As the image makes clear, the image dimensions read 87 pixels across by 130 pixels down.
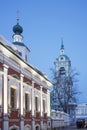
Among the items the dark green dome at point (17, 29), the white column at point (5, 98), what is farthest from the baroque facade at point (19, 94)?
the dark green dome at point (17, 29)

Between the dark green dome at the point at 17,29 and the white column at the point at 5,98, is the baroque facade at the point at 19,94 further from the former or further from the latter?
the dark green dome at the point at 17,29

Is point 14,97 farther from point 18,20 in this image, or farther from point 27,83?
point 18,20

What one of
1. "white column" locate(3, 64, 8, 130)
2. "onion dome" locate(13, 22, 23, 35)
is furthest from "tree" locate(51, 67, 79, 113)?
"white column" locate(3, 64, 8, 130)

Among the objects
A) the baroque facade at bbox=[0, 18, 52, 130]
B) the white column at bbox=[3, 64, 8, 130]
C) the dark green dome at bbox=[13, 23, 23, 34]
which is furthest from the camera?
the dark green dome at bbox=[13, 23, 23, 34]

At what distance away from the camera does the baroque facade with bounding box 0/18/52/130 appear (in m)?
20.1

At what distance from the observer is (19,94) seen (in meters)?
23.4

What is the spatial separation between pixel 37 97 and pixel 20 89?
6103mm

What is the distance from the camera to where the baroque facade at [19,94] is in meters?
20.1

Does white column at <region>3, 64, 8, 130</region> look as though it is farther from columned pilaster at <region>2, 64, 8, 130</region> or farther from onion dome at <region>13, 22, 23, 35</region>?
onion dome at <region>13, 22, 23, 35</region>

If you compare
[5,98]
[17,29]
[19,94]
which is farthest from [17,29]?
[5,98]

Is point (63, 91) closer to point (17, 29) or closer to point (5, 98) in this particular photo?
point (17, 29)

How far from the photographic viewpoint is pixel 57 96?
5488 centimetres

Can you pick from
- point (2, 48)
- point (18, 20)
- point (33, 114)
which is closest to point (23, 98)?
point (33, 114)

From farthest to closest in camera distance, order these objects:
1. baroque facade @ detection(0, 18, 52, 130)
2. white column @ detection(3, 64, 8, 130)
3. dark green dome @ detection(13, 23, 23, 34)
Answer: dark green dome @ detection(13, 23, 23, 34)
baroque facade @ detection(0, 18, 52, 130)
white column @ detection(3, 64, 8, 130)
